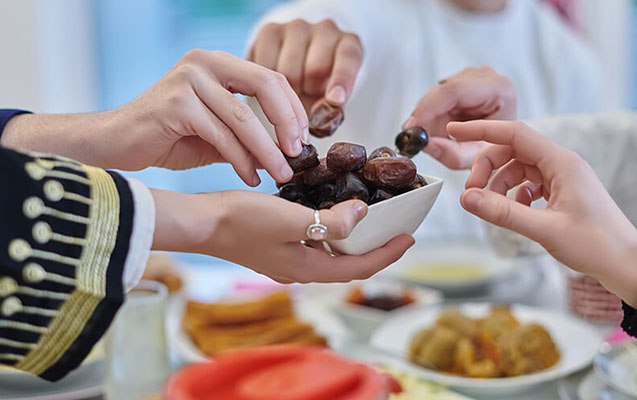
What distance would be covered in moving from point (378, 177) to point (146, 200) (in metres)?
0.22

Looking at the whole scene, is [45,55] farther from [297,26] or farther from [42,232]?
[42,232]

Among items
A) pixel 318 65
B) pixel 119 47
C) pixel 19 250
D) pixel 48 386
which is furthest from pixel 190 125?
pixel 119 47

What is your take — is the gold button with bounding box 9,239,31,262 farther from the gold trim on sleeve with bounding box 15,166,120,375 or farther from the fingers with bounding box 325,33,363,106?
the fingers with bounding box 325,33,363,106

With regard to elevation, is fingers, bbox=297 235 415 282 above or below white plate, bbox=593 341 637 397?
above

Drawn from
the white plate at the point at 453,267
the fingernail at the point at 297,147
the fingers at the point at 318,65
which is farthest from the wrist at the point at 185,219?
the white plate at the point at 453,267

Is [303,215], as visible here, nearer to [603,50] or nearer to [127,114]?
[127,114]

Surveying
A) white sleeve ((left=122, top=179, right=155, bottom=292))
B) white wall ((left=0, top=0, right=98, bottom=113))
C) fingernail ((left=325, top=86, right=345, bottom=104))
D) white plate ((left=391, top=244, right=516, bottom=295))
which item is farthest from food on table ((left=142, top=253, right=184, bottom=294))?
white wall ((left=0, top=0, right=98, bottom=113))

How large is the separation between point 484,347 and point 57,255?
754 millimetres

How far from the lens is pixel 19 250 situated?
0.57 meters

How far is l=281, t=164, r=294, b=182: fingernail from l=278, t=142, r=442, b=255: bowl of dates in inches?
0.4

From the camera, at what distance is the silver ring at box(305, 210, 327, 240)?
2.11 ft

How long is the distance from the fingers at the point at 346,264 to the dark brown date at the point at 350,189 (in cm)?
5

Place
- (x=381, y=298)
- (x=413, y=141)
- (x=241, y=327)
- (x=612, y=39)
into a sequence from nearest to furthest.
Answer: (x=413, y=141)
(x=241, y=327)
(x=381, y=298)
(x=612, y=39)

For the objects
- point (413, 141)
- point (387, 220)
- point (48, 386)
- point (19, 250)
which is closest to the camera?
point (19, 250)
